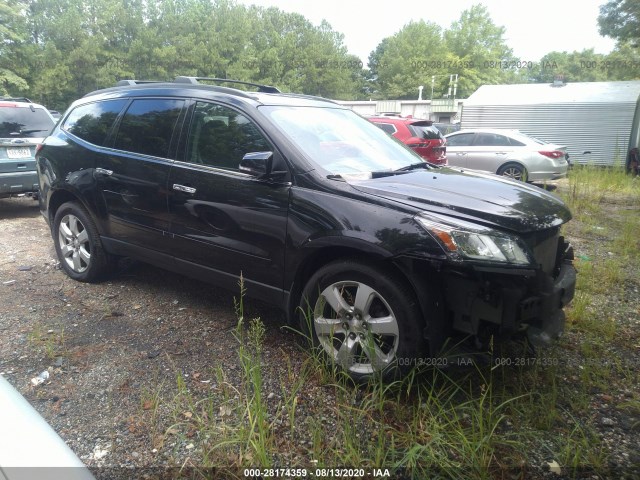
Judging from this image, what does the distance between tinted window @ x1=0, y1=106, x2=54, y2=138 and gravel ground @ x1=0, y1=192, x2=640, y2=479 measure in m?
3.16

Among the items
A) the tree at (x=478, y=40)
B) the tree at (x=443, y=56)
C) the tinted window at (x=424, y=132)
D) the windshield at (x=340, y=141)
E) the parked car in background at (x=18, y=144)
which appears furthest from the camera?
the tree at (x=478, y=40)

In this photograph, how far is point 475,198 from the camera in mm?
2768

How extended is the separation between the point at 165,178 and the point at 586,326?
11.1 ft

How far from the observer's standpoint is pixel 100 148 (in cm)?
411

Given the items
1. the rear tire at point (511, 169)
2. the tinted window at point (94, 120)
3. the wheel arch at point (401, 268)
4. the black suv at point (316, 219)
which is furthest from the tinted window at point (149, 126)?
the rear tire at point (511, 169)

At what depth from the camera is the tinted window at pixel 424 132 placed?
10.4m

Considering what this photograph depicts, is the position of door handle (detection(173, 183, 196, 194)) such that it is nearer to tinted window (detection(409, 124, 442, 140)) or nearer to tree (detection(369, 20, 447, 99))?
tinted window (detection(409, 124, 442, 140))

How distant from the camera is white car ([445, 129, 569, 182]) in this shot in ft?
38.7

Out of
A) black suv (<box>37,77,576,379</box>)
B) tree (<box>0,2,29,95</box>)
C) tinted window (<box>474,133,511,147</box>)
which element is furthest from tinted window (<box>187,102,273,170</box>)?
tree (<box>0,2,29,95</box>)

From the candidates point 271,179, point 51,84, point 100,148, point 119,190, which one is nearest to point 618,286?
point 271,179

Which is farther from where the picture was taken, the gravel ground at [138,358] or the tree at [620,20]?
the tree at [620,20]

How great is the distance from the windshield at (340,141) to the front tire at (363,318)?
0.74m

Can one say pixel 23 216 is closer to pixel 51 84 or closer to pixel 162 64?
pixel 51 84

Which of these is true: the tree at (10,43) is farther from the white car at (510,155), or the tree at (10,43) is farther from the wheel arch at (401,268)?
the wheel arch at (401,268)
